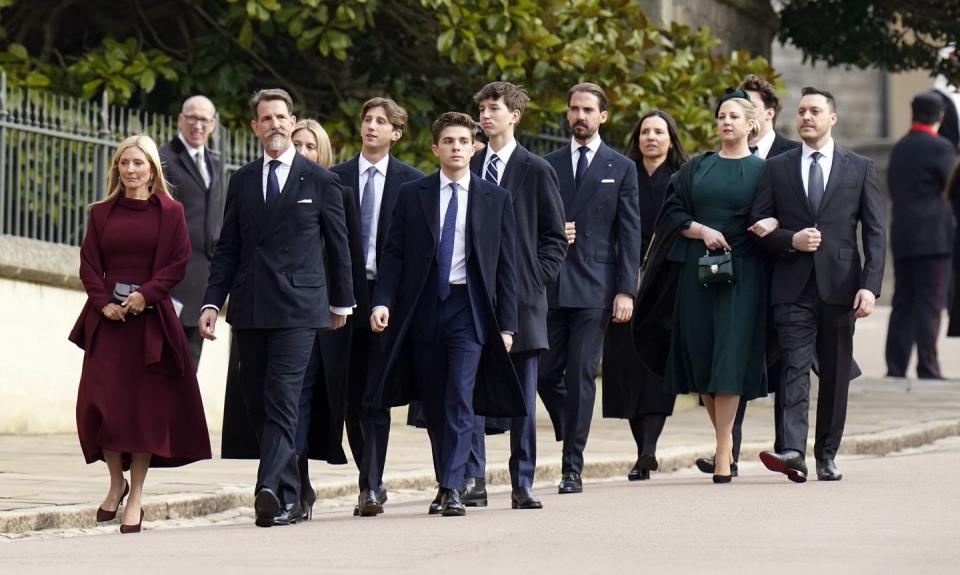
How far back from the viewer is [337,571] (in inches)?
309

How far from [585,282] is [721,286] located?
66 cm

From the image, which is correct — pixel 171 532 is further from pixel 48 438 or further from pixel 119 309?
pixel 48 438

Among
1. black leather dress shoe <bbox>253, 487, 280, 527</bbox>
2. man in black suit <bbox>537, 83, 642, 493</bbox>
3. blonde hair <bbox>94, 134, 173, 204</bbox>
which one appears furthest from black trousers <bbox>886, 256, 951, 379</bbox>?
black leather dress shoe <bbox>253, 487, 280, 527</bbox>

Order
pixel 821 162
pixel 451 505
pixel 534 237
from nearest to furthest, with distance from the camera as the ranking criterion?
pixel 451 505 < pixel 534 237 < pixel 821 162

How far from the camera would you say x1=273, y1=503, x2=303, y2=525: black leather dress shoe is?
9.59 m

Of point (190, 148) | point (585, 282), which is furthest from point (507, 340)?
point (190, 148)

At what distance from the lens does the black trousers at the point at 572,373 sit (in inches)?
435

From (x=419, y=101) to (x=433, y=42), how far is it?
428 millimetres

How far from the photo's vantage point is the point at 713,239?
11.2m

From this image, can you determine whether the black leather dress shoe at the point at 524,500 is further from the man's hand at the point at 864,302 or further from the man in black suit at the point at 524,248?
the man's hand at the point at 864,302

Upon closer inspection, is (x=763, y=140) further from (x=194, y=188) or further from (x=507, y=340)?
(x=194, y=188)

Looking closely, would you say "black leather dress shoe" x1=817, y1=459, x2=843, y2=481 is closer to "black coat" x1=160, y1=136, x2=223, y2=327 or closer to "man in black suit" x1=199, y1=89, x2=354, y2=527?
"man in black suit" x1=199, y1=89, x2=354, y2=527

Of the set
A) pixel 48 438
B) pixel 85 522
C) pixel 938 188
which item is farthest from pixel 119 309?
pixel 938 188

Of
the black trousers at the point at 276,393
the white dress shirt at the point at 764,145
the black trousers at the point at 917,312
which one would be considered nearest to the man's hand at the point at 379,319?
the black trousers at the point at 276,393
